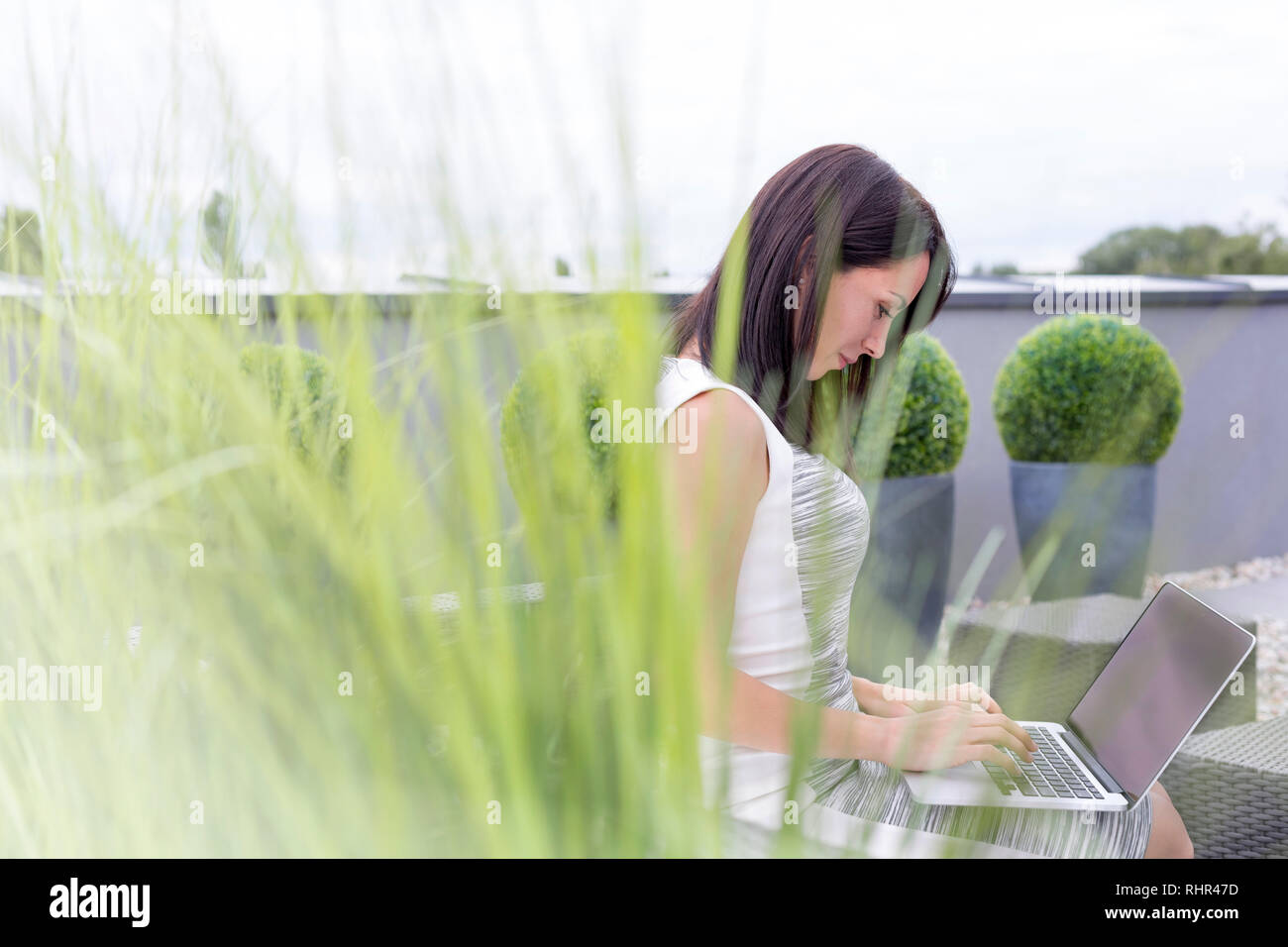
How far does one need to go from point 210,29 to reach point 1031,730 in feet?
3.69

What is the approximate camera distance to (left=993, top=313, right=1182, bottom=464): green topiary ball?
3428 mm

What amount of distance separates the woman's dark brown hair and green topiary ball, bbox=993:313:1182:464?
8.80 ft

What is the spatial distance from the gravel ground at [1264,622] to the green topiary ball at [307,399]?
1984 mm

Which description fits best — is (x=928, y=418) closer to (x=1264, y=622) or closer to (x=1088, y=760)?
(x=1264, y=622)

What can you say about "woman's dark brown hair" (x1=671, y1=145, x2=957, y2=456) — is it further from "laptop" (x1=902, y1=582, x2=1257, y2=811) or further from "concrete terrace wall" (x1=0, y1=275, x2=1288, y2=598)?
"concrete terrace wall" (x1=0, y1=275, x2=1288, y2=598)

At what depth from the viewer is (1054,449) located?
11.8ft

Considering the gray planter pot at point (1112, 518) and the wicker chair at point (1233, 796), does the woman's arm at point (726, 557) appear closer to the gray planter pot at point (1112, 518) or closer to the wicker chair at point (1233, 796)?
the wicker chair at point (1233, 796)

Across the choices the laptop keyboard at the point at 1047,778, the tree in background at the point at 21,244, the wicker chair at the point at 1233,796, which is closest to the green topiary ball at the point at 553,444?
the tree in background at the point at 21,244

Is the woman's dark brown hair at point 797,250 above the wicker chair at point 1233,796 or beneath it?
above

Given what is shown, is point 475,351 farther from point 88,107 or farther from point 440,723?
point 88,107

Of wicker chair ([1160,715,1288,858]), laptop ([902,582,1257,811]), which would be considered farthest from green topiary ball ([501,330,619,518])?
wicker chair ([1160,715,1288,858])

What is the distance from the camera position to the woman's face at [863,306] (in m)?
0.97

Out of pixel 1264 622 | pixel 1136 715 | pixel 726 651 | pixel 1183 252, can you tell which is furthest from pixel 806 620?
pixel 1183 252
